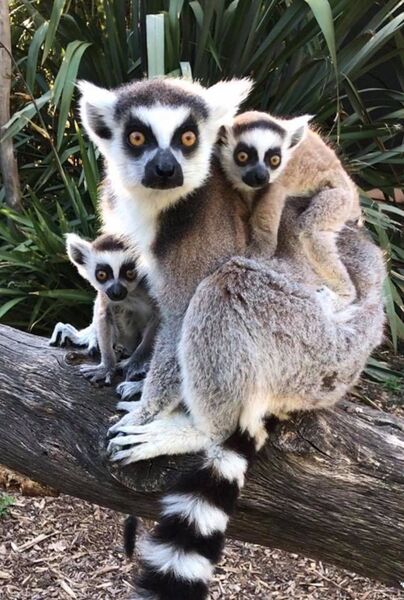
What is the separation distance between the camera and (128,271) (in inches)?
134

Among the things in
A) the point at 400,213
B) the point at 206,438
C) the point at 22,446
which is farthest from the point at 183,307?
the point at 400,213

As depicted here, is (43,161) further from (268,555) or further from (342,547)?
(342,547)

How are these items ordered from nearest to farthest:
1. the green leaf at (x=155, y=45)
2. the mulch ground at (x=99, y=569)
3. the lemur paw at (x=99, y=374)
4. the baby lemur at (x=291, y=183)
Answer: the baby lemur at (x=291, y=183) < the lemur paw at (x=99, y=374) < the mulch ground at (x=99, y=569) < the green leaf at (x=155, y=45)

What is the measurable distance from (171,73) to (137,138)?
2.93 meters

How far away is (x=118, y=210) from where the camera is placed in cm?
300

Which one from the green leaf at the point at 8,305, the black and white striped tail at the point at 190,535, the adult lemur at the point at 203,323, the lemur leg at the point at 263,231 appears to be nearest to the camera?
the black and white striped tail at the point at 190,535

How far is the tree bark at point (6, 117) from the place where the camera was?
18.8 ft

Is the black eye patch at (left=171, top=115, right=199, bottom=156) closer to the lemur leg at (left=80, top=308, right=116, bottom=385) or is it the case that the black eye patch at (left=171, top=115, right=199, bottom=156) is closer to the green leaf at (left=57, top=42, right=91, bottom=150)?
the lemur leg at (left=80, top=308, right=116, bottom=385)

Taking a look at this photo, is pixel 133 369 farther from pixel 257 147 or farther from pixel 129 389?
pixel 257 147

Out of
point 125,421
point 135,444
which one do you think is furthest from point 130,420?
point 135,444

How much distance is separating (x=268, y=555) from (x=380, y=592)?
73cm

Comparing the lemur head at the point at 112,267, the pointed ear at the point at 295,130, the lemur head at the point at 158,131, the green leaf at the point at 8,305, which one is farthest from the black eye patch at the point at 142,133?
the green leaf at the point at 8,305

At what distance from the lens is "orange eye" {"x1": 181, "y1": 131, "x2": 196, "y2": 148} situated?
2.76 m

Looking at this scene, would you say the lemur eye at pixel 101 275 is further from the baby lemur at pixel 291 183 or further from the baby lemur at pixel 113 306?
the baby lemur at pixel 291 183
